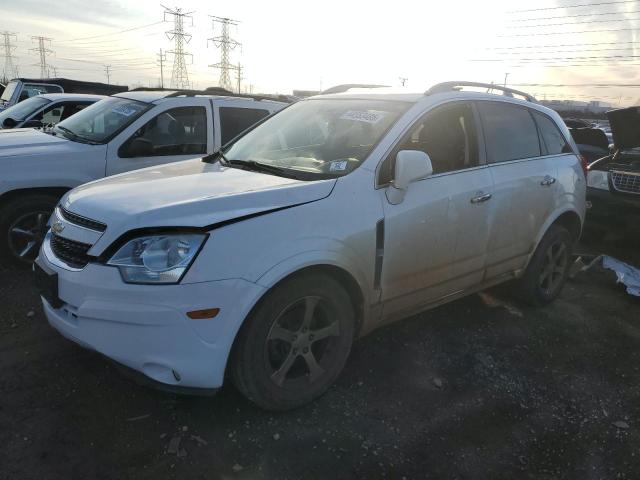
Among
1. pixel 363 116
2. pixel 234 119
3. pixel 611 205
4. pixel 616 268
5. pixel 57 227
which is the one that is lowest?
pixel 616 268

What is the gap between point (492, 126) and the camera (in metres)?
3.91

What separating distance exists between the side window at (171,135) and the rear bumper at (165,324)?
2.92 m

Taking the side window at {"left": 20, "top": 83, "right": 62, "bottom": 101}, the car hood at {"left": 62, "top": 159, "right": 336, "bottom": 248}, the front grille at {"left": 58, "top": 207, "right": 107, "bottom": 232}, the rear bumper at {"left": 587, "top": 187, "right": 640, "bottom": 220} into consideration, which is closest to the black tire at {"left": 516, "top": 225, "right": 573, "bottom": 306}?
the rear bumper at {"left": 587, "top": 187, "right": 640, "bottom": 220}

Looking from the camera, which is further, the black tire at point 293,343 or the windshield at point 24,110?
the windshield at point 24,110

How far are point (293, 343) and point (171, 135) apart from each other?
3.45 meters

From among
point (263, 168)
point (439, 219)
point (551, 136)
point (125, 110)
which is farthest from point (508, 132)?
point (125, 110)

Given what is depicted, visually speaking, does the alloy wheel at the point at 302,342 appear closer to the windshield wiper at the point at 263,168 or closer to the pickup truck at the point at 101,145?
the windshield wiper at the point at 263,168

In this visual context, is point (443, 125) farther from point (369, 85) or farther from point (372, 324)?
point (372, 324)

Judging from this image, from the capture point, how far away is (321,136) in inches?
139

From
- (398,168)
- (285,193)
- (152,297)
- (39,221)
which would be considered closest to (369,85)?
(398,168)

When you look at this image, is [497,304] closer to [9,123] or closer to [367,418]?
[367,418]

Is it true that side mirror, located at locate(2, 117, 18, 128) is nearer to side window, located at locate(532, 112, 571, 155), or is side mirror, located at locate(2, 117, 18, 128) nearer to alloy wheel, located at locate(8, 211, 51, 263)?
alloy wheel, located at locate(8, 211, 51, 263)

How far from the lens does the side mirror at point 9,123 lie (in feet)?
25.0

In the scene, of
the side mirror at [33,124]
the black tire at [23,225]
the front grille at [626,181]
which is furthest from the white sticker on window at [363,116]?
the side mirror at [33,124]
